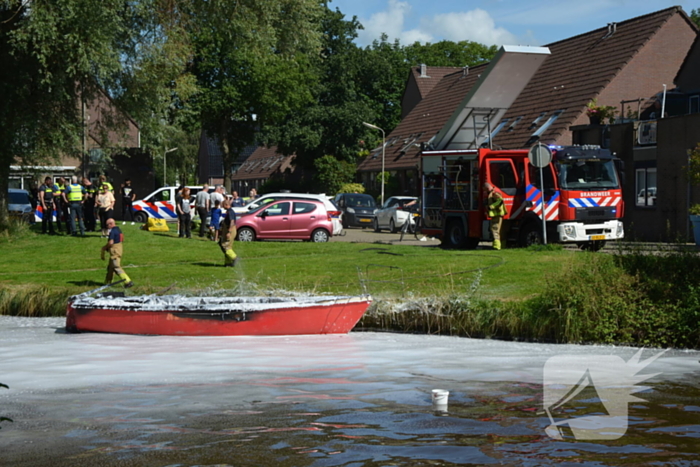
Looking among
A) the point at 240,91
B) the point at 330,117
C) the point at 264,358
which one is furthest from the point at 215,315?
the point at 330,117

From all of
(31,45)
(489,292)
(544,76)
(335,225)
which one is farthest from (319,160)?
(489,292)

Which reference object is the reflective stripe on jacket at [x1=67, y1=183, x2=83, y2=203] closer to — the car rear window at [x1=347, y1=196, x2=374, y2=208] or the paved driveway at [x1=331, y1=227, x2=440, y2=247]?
the paved driveway at [x1=331, y1=227, x2=440, y2=247]

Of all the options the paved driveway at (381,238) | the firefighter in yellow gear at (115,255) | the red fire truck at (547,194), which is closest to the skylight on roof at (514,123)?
the paved driveway at (381,238)

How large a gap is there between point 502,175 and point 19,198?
2281 centimetres

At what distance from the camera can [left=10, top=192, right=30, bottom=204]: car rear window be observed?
3904 cm

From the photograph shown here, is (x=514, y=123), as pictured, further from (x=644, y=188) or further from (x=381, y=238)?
(x=381, y=238)

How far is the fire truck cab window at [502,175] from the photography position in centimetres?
2483

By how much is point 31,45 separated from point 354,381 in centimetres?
1861

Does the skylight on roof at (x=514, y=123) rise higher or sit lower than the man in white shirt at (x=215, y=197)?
higher

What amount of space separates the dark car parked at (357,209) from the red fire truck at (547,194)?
19000 millimetres

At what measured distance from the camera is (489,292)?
56.6 feet

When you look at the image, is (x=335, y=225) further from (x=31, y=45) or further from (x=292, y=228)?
(x=31, y=45)

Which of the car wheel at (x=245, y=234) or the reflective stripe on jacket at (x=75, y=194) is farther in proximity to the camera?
the car wheel at (x=245, y=234)

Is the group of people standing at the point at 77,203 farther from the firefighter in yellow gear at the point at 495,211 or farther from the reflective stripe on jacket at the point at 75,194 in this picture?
the firefighter in yellow gear at the point at 495,211
